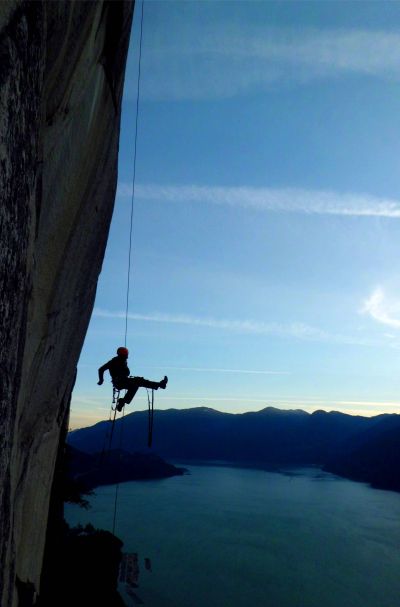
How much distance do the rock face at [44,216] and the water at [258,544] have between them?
35.0 meters

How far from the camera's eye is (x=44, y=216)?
4.70 m

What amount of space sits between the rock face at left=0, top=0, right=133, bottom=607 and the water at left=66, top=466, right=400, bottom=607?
35.0 metres

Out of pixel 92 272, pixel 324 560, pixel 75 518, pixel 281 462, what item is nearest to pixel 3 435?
pixel 92 272

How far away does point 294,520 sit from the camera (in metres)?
65.9

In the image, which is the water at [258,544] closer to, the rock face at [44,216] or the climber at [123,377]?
the climber at [123,377]

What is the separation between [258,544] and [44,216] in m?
55.4

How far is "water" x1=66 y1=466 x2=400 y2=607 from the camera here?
123ft

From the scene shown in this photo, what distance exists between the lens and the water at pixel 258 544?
123 feet

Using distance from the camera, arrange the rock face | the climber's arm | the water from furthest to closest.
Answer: the water
the climber's arm
the rock face

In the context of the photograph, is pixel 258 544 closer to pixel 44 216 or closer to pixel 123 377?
pixel 123 377

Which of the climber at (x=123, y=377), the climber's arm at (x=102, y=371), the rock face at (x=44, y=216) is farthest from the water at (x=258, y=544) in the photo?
the rock face at (x=44, y=216)

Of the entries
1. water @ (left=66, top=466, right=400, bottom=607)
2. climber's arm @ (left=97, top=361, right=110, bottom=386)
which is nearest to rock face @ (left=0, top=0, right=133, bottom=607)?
climber's arm @ (left=97, top=361, right=110, bottom=386)

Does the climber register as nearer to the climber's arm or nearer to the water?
the climber's arm

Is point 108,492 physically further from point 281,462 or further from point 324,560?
point 281,462
